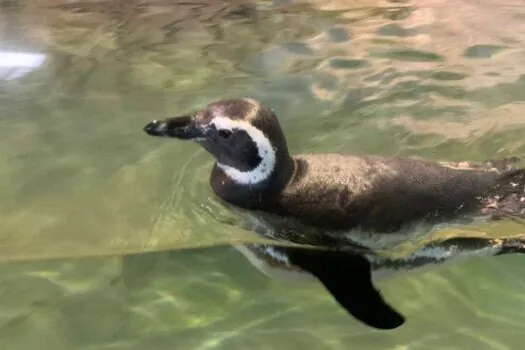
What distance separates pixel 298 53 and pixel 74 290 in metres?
1.61

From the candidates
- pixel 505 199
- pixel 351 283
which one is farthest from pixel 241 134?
pixel 505 199

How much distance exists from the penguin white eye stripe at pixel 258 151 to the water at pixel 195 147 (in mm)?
138

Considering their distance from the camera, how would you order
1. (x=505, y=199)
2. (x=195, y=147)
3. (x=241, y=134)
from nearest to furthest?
(x=241, y=134), (x=505, y=199), (x=195, y=147)

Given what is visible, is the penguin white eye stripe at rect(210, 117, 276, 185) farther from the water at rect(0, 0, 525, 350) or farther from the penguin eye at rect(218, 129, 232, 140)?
the water at rect(0, 0, 525, 350)

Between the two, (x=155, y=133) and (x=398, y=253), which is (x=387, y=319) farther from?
(x=155, y=133)

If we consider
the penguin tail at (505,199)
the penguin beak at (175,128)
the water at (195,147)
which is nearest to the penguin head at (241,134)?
the penguin beak at (175,128)

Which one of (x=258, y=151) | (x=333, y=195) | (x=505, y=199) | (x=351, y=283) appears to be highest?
(x=258, y=151)

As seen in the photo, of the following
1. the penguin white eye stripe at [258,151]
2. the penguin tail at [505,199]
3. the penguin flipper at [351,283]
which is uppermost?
the penguin white eye stripe at [258,151]

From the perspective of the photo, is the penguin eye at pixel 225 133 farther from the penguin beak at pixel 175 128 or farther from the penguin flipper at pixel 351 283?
the penguin flipper at pixel 351 283

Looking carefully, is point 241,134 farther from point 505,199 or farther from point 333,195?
point 505,199

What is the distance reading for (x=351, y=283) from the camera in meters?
1.65

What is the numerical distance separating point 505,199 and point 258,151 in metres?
0.63

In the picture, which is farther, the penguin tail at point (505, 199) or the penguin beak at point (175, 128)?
the penguin tail at point (505, 199)

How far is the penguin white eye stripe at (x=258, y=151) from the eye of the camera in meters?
1.59
